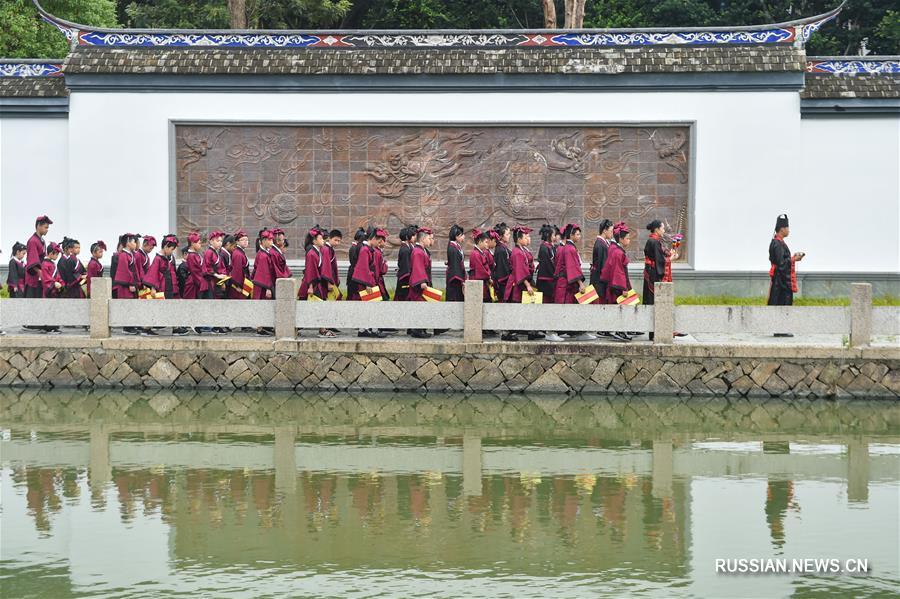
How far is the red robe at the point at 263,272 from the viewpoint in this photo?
55.9ft

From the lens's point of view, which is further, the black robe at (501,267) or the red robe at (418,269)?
the black robe at (501,267)

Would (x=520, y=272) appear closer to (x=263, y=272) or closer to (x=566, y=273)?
(x=566, y=273)

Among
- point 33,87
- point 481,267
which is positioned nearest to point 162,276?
point 481,267

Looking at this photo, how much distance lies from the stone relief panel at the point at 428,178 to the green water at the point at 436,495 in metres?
6.04

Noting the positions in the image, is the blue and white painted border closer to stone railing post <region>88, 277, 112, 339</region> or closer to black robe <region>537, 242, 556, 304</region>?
stone railing post <region>88, 277, 112, 339</region>

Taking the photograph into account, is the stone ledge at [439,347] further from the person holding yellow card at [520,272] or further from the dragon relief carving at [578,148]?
the dragon relief carving at [578,148]

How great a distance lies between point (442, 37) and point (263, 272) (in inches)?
230

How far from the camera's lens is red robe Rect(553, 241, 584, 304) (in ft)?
54.2

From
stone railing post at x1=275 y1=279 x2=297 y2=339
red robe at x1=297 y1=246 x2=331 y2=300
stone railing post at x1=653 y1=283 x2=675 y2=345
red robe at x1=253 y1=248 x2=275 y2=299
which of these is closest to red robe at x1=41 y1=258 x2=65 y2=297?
red robe at x1=253 y1=248 x2=275 y2=299

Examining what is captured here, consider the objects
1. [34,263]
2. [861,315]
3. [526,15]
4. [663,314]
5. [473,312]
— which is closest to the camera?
[861,315]

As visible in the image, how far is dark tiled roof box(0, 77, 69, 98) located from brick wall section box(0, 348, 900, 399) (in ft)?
21.9

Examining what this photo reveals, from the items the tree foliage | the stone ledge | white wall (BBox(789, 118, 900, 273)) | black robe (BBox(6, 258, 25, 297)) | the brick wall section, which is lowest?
the brick wall section

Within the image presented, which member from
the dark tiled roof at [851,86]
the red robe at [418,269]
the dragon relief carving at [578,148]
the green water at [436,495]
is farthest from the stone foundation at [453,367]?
the dark tiled roof at [851,86]

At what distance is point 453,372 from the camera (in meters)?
15.3
